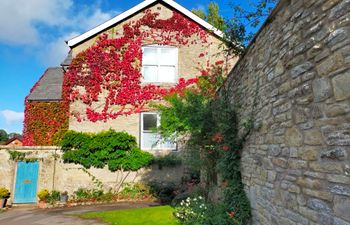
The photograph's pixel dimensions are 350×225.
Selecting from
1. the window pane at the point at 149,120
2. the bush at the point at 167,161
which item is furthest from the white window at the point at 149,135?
the bush at the point at 167,161

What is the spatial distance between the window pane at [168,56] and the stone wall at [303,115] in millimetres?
Answer: 10970

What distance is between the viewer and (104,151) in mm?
13680

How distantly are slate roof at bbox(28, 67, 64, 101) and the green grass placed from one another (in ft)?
25.3

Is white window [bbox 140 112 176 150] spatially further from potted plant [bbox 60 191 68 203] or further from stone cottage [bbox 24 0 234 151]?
potted plant [bbox 60 191 68 203]

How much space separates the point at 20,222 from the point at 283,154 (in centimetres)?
929

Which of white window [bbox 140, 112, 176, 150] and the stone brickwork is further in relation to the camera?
white window [bbox 140, 112, 176, 150]

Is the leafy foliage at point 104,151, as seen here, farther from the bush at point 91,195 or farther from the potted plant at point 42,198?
the potted plant at point 42,198

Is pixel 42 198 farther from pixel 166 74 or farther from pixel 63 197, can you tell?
pixel 166 74

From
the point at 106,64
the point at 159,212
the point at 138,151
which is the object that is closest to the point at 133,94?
the point at 106,64

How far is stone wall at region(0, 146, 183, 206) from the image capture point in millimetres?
13148

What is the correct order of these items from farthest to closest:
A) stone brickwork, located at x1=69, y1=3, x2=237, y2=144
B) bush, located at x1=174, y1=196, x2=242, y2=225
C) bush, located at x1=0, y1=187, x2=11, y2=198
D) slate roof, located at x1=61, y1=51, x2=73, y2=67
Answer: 1. slate roof, located at x1=61, y1=51, x2=73, y2=67
2. stone brickwork, located at x1=69, y1=3, x2=237, y2=144
3. bush, located at x1=0, y1=187, x2=11, y2=198
4. bush, located at x1=174, y1=196, x2=242, y2=225

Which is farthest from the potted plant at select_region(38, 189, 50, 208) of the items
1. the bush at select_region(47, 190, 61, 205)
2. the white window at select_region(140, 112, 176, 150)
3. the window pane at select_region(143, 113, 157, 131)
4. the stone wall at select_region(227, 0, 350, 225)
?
the stone wall at select_region(227, 0, 350, 225)

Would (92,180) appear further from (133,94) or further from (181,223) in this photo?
(181,223)

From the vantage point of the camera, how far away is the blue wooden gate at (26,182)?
13125mm
